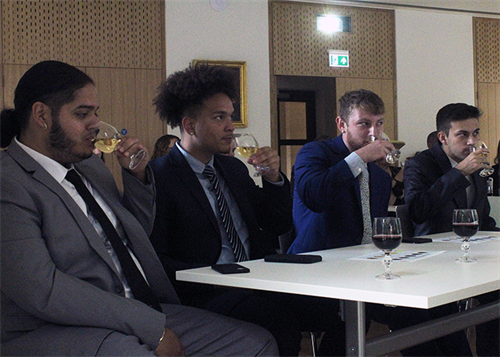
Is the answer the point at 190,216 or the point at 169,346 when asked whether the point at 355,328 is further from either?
the point at 190,216

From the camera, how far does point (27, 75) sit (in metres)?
1.95

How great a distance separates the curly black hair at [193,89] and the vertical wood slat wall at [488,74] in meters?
6.51

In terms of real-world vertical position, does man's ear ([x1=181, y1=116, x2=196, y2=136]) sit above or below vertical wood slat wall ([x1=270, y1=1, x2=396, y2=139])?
below

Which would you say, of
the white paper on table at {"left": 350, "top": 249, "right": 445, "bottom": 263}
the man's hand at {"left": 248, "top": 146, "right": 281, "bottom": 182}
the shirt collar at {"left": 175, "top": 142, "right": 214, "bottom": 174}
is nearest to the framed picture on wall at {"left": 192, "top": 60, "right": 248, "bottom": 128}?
the shirt collar at {"left": 175, "top": 142, "right": 214, "bottom": 174}

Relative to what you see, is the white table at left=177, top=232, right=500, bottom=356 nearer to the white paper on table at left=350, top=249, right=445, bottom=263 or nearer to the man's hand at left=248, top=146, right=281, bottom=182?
the white paper on table at left=350, top=249, right=445, bottom=263

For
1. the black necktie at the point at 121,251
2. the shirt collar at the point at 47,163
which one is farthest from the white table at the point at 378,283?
the shirt collar at the point at 47,163

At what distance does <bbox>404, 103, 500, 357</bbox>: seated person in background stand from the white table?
0.91 m

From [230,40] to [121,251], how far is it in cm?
547

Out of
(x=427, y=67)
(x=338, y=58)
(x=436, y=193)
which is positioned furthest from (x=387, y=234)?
(x=427, y=67)

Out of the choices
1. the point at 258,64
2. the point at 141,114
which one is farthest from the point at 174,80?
the point at 258,64

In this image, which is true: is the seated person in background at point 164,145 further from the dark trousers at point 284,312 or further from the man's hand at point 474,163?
the dark trousers at point 284,312

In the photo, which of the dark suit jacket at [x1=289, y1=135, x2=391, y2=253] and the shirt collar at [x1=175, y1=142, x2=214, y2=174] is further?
the dark suit jacket at [x1=289, y1=135, x2=391, y2=253]

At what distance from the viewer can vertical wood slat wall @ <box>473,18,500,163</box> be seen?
8.38 meters

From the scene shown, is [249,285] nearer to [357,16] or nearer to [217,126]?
[217,126]
